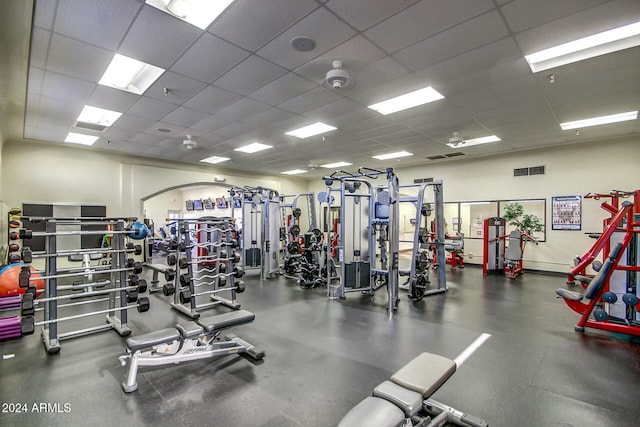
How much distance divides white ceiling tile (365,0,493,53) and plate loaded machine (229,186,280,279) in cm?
500

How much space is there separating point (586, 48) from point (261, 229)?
635cm

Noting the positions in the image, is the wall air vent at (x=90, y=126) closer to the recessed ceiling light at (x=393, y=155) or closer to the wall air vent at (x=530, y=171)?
the recessed ceiling light at (x=393, y=155)

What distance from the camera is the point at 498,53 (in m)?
3.16

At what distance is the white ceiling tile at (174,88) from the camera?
3.79 m

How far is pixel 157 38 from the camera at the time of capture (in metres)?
2.94

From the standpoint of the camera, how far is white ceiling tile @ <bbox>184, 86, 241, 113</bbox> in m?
4.18

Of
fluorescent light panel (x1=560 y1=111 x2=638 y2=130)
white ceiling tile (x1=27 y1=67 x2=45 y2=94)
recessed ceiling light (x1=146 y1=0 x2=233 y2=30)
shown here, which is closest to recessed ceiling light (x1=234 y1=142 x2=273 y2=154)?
white ceiling tile (x1=27 y1=67 x2=45 y2=94)

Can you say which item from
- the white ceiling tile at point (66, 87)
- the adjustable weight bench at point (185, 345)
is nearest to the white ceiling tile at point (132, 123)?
the white ceiling tile at point (66, 87)

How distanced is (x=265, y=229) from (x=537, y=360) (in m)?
5.67

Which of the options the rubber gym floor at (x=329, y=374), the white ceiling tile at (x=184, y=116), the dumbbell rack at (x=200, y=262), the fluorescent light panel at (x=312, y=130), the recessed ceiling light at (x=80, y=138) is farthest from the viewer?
the recessed ceiling light at (x=80, y=138)

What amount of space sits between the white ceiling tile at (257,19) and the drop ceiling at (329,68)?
13mm

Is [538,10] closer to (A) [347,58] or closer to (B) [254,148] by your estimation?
(A) [347,58]

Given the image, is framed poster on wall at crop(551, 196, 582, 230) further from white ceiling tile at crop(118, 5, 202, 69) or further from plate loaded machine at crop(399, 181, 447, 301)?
white ceiling tile at crop(118, 5, 202, 69)

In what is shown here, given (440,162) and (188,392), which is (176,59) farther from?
(440,162)
